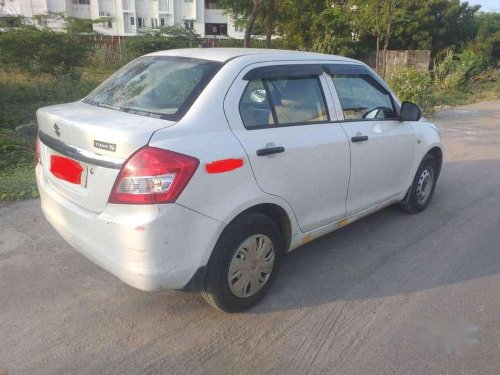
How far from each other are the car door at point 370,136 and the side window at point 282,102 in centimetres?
23

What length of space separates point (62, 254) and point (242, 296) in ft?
5.88

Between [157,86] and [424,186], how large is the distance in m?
3.30

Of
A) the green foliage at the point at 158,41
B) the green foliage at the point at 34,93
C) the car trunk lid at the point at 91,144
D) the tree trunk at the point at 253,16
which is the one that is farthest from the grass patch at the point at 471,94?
the car trunk lid at the point at 91,144

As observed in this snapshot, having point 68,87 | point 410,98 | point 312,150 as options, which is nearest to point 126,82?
point 312,150

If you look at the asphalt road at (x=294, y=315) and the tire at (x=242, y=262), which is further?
the tire at (x=242, y=262)

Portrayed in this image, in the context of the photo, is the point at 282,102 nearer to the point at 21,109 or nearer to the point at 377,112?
the point at 377,112

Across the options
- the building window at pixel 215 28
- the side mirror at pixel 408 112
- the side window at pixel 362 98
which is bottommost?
the side mirror at pixel 408 112

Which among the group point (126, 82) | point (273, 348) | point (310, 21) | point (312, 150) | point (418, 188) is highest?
point (310, 21)

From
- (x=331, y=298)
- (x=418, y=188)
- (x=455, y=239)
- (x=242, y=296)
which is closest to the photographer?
(x=242, y=296)

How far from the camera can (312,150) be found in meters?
3.23

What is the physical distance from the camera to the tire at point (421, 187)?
474cm

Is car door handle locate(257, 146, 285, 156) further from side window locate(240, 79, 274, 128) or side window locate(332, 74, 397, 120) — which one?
side window locate(332, 74, 397, 120)

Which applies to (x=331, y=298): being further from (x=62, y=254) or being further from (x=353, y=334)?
(x=62, y=254)

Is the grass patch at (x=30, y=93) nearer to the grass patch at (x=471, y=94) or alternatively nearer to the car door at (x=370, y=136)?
the car door at (x=370, y=136)
